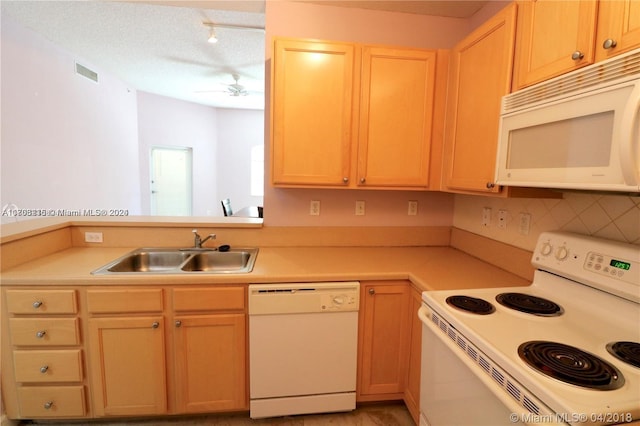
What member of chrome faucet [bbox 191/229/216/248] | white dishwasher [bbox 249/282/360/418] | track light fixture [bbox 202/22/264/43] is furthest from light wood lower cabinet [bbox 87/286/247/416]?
track light fixture [bbox 202/22/264/43]

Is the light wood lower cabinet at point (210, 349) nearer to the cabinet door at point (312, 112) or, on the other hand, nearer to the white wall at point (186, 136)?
the cabinet door at point (312, 112)

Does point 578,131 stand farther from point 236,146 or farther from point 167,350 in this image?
point 236,146

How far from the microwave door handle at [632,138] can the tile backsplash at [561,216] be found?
519 mm

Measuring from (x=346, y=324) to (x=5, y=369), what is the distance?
1796 millimetres

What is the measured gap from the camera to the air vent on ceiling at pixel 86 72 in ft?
12.6

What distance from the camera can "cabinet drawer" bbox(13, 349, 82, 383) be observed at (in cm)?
159

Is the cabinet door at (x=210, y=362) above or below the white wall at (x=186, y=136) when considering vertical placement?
below

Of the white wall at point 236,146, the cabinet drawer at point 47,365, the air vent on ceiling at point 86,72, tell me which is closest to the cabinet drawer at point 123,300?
the cabinet drawer at point 47,365

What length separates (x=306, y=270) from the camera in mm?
1739

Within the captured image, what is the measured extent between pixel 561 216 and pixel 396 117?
104 cm

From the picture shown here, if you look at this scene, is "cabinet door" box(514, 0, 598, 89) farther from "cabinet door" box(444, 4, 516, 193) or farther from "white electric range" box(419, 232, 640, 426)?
"white electric range" box(419, 232, 640, 426)

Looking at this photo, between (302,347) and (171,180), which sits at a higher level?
(171,180)

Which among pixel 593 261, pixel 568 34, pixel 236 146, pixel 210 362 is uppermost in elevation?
pixel 236 146

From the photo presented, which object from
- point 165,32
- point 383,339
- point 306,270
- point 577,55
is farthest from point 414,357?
point 165,32
